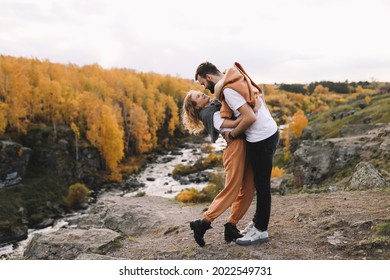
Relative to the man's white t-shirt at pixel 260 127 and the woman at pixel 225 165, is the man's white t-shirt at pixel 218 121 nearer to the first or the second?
the woman at pixel 225 165

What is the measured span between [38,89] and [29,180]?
16.4 m

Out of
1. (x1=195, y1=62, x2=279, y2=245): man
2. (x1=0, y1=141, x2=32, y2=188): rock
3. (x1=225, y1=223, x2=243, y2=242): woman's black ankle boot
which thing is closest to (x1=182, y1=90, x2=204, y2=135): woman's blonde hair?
(x1=195, y1=62, x2=279, y2=245): man

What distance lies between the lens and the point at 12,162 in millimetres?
46188

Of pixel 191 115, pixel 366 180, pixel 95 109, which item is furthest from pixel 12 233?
pixel 191 115

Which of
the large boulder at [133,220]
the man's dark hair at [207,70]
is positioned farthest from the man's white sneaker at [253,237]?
the large boulder at [133,220]

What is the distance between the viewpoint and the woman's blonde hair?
6027mm

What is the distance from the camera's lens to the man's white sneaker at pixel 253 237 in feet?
19.7

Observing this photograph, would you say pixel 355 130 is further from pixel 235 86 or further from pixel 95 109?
pixel 95 109

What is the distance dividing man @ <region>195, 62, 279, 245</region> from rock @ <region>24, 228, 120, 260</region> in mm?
3390

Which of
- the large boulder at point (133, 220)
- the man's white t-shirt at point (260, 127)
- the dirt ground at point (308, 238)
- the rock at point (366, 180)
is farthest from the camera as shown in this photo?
the large boulder at point (133, 220)

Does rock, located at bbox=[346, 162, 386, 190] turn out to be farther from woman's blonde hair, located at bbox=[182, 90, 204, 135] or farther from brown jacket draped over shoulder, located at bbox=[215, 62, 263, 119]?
brown jacket draped over shoulder, located at bbox=[215, 62, 263, 119]

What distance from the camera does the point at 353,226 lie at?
6387 millimetres
